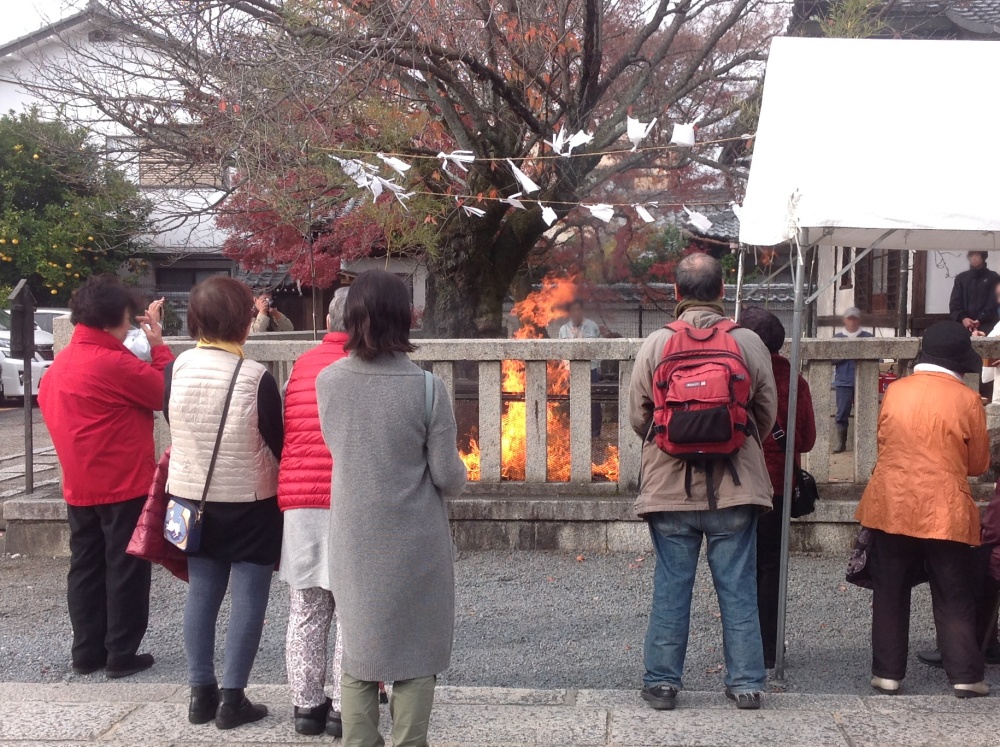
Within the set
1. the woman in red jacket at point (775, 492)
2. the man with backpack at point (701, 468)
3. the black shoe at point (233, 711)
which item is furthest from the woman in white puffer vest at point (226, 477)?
the woman in red jacket at point (775, 492)

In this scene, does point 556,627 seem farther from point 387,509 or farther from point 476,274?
point 476,274

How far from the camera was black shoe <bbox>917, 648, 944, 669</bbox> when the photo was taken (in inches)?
178

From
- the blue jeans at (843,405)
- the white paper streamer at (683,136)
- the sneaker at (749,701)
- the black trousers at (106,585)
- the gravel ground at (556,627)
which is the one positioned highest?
the white paper streamer at (683,136)

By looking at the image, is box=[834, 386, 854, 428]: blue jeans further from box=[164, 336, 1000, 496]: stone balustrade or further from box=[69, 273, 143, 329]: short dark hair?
box=[69, 273, 143, 329]: short dark hair

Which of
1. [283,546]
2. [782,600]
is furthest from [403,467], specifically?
[782,600]

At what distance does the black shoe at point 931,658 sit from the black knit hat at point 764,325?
177 cm

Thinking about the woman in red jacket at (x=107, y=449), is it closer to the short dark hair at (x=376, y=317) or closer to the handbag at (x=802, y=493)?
the short dark hair at (x=376, y=317)

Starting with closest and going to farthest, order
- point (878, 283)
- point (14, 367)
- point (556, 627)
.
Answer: point (556, 627) < point (878, 283) < point (14, 367)

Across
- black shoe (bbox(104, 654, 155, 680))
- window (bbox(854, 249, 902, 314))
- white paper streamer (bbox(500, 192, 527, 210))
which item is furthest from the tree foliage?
black shoe (bbox(104, 654, 155, 680))

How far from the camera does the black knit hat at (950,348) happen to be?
4.03m

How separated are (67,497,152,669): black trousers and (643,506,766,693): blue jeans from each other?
2.41 m

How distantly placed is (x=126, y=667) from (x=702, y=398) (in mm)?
3045

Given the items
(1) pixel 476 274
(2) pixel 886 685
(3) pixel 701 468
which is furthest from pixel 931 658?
(1) pixel 476 274

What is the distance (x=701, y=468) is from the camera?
371 cm
